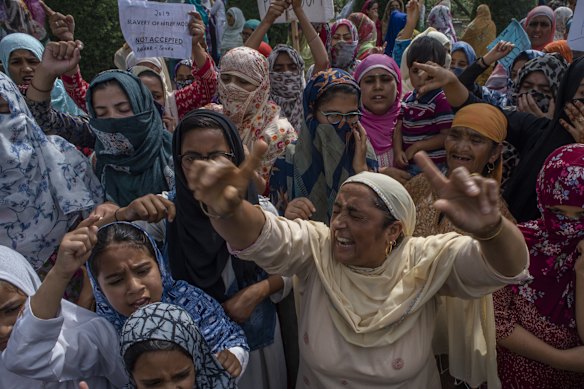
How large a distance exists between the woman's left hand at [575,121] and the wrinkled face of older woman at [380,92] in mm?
1097

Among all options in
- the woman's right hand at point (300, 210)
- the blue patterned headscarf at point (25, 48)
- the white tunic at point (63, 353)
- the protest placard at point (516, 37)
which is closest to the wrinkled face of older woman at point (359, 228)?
the woman's right hand at point (300, 210)

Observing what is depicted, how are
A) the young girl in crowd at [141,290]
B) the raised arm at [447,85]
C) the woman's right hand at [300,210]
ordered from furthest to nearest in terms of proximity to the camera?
the raised arm at [447,85]
the woman's right hand at [300,210]
the young girl in crowd at [141,290]

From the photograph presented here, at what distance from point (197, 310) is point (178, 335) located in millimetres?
246

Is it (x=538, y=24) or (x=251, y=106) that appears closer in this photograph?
(x=251, y=106)

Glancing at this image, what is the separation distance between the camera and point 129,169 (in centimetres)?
278

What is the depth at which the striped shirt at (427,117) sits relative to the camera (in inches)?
125

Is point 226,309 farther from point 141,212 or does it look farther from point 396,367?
point 396,367

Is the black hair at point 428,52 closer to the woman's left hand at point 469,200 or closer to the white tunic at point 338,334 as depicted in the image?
the white tunic at point 338,334

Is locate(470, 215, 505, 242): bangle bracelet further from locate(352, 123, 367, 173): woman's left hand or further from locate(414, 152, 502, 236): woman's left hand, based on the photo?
locate(352, 123, 367, 173): woman's left hand

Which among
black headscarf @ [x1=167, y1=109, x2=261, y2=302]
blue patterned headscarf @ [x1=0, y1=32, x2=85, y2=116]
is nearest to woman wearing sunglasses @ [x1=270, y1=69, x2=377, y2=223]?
black headscarf @ [x1=167, y1=109, x2=261, y2=302]

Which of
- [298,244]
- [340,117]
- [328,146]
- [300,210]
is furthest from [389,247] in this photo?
[340,117]

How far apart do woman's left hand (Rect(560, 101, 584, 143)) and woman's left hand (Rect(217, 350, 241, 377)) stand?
6.32 feet

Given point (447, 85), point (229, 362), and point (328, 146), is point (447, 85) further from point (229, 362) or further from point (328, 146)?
point (229, 362)

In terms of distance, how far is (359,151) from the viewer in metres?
2.80
